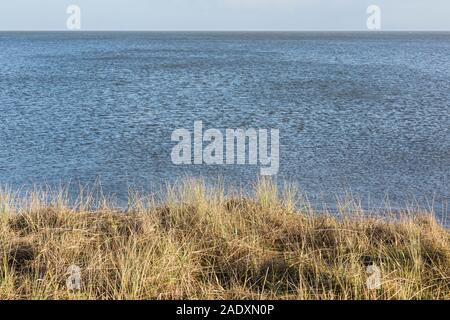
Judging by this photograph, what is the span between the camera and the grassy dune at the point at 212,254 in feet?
19.6

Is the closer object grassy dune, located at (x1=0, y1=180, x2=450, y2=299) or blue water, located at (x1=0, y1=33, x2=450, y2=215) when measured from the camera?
grassy dune, located at (x1=0, y1=180, x2=450, y2=299)

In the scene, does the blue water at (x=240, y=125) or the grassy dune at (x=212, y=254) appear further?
the blue water at (x=240, y=125)

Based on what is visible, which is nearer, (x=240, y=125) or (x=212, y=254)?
(x=212, y=254)

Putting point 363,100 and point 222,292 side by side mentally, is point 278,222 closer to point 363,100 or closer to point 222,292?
point 222,292

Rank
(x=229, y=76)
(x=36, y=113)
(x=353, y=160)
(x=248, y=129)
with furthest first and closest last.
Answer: (x=229, y=76) < (x=36, y=113) < (x=248, y=129) < (x=353, y=160)

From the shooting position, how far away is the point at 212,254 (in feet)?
23.6

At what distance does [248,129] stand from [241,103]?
824 centimetres

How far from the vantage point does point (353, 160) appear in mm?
17797

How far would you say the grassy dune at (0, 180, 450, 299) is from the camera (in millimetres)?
5973

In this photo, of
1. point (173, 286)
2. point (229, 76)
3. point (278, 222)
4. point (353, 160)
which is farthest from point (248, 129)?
point (229, 76)
